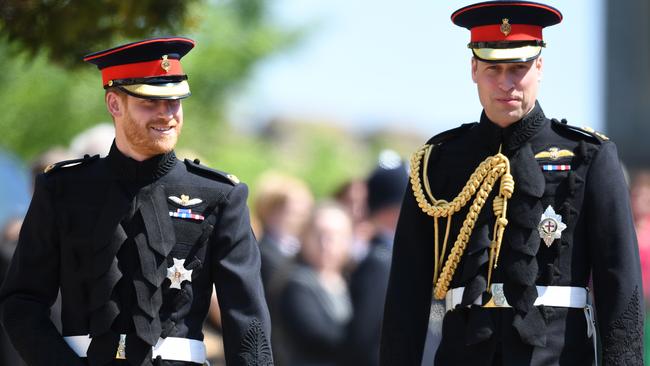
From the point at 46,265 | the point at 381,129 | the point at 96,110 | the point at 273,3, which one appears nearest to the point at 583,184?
the point at 46,265

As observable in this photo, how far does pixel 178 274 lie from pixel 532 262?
1.45 metres

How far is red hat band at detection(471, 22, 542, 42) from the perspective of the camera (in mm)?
7070

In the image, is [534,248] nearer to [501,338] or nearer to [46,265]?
[501,338]

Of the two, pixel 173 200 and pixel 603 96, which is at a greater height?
pixel 173 200

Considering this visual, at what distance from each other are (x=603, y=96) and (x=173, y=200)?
792 inches

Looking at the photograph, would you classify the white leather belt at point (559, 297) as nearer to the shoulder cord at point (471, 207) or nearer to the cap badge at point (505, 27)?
the shoulder cord at point (471, 207)

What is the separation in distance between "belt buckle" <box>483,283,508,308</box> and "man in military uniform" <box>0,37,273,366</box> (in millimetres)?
927

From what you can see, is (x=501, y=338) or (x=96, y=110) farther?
(x=96, y=110)

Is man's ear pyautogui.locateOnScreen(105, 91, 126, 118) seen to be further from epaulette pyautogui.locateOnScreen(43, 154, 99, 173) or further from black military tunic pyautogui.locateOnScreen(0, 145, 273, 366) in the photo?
epaulette pyautogui.locateOnScreen(43, 154, 99, 173)

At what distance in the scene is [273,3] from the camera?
23906 millimetres

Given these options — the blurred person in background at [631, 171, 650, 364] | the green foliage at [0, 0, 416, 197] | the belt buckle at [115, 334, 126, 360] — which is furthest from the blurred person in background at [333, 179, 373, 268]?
the belt buckle at [115, 334, 126, 360]

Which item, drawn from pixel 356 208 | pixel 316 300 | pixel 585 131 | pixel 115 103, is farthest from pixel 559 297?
pixel 356 208

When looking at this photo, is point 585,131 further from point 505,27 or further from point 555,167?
point 505,27

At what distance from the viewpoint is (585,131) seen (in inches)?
281
